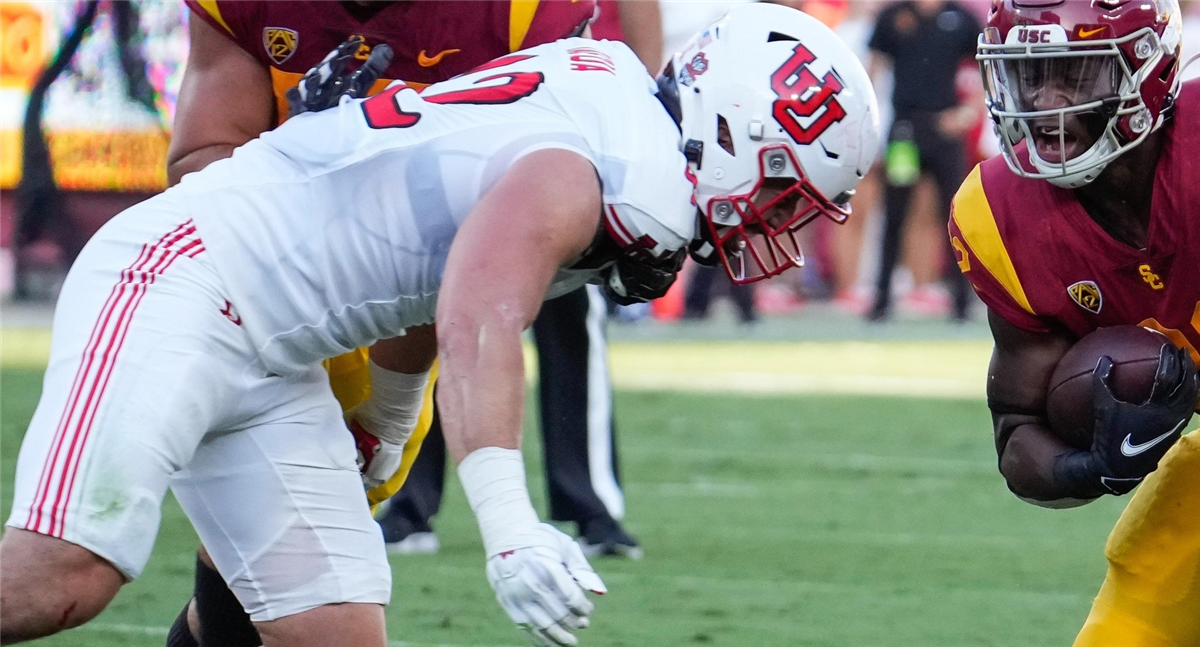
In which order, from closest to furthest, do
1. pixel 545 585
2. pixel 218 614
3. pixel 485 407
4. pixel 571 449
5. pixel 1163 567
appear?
pixel 545 585 → pixel 485 407 → pixel 1163 567 → pixel 218 614 → pixel 571 449

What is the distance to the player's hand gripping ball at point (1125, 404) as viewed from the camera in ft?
9.86

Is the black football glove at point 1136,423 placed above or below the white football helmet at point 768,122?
below

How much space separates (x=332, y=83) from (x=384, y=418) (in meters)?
0.74

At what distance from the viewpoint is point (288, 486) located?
303cm

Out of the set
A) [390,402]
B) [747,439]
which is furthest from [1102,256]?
[747,439]

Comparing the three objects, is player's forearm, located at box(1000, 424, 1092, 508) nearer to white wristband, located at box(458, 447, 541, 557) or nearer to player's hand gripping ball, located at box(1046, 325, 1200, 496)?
player's hand gripping ball, located at box(1046, 325, 1200, 496)

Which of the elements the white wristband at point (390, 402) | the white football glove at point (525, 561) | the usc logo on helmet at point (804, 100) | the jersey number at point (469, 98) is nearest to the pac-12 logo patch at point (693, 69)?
the usc logo on helmet at point (804, 100)

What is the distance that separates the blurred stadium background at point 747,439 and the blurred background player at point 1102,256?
0.96 metres

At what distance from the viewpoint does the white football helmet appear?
9.68 ft

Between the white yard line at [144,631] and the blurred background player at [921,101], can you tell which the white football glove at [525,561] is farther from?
the blurred background player at [921,101]

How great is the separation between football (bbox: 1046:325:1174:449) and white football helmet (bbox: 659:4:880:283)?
51cm

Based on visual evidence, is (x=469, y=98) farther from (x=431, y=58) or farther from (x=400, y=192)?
(x=431, y=58)

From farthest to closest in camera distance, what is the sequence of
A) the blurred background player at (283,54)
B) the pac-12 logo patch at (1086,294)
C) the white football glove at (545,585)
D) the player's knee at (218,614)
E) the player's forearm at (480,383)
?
the blurred background player at (283,54)
the player's knee at (218,614)
the pac-12 logo patch at (1086,294)
the player's forearm at (480,383)
the white football glove at (545,585)

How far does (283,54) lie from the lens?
11.9ft
